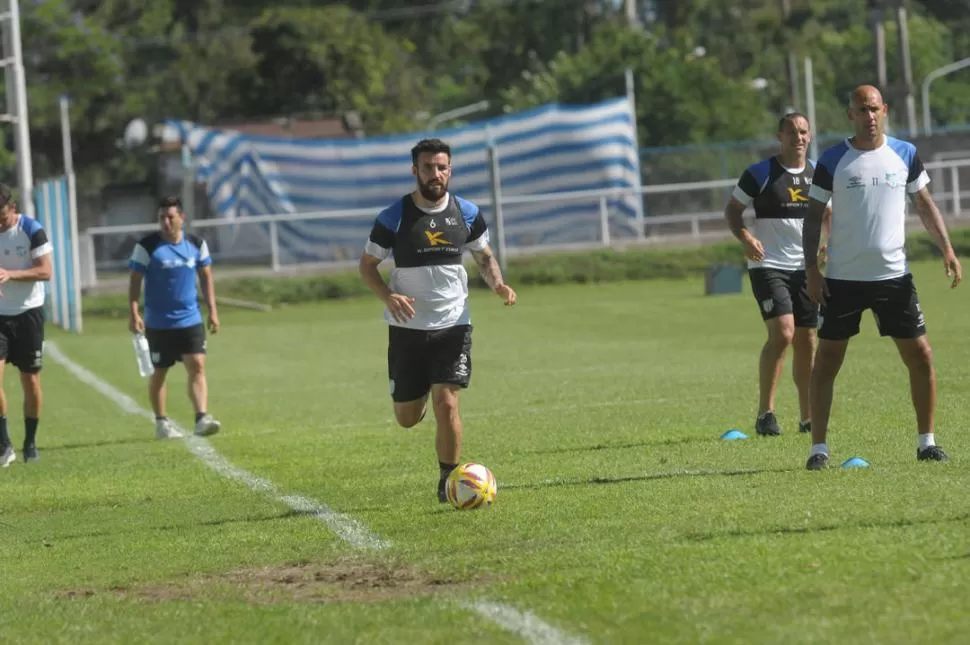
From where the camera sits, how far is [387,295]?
32.3 ft

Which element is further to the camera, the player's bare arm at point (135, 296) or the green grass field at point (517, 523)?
the player's bare arm at point (135, 296)

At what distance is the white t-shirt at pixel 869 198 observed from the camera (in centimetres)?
988

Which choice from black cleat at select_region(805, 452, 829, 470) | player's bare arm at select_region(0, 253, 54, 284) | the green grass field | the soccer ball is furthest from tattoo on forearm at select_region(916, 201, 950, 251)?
player's bare arm at select_region(0, 253, 54, 284)

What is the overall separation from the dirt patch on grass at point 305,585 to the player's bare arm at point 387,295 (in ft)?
6.20

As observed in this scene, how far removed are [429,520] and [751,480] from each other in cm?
187

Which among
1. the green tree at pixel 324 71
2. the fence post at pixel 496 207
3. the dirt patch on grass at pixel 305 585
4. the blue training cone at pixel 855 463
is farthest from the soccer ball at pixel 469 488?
the green tree at pixel 324 71

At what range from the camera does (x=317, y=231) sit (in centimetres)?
3853

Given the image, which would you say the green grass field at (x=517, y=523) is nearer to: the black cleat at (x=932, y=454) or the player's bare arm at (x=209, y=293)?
the black cleat at (x=932, y=454)

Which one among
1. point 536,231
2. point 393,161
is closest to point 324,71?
point 393,161

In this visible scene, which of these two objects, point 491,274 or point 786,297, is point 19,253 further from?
point 786,297

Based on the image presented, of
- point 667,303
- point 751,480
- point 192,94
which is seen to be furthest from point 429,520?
point 192,94

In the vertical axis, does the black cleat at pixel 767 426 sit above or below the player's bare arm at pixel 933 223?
below

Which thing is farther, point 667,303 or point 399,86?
point 399,86

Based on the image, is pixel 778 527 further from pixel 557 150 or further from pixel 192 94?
pixel 192 94
